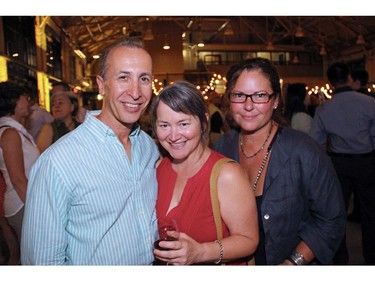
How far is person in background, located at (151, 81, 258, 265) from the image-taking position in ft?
5.29

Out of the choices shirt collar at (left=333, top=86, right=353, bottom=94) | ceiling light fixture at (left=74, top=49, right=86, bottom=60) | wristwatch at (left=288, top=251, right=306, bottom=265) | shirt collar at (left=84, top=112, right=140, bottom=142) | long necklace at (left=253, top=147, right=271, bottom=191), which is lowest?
wristwatch at (left=288, top=251, right=306, bottom=265)

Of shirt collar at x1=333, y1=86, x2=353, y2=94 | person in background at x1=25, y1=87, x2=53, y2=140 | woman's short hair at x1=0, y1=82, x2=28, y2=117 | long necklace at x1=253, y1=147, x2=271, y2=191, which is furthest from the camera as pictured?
person in background at x1=25, y1=87, x2=53, y2=140

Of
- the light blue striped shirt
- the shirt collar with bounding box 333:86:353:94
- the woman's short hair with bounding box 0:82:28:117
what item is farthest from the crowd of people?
the shirt collar with bounding box 333:86:353:94

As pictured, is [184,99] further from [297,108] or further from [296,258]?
[297,108]

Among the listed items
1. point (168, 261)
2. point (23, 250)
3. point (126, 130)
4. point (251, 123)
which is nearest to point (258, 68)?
point (251, 123)

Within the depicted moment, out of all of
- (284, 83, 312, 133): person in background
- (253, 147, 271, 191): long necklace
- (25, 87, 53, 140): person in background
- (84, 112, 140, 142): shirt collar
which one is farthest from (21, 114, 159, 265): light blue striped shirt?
(25, 87, 53, 140): person in background

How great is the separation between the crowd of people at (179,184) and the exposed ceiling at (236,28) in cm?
1403

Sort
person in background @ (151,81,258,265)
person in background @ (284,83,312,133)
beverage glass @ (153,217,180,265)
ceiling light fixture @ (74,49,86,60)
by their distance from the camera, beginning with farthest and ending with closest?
ceiling light fixture @ (74,49,86,60) < person in background @ (284,83,312,133) < person in background @ (151,81,258,265) < beverage glass @ (153,217,180,265)

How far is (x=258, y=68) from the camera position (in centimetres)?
185

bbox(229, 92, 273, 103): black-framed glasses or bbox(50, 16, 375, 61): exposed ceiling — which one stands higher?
bbox(50, 16, 375, 61): exposed ceiling

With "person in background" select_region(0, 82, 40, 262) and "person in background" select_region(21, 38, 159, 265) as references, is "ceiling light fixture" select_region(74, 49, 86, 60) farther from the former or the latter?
"person in background" select_region(21, 38, 159, 265)

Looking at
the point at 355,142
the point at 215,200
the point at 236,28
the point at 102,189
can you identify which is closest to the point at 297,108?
the point at 355,142

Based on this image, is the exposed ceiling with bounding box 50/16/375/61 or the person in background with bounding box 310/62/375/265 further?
the exposed ceiling with bounding box 50/16/375/61

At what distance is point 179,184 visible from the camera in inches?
70.3
